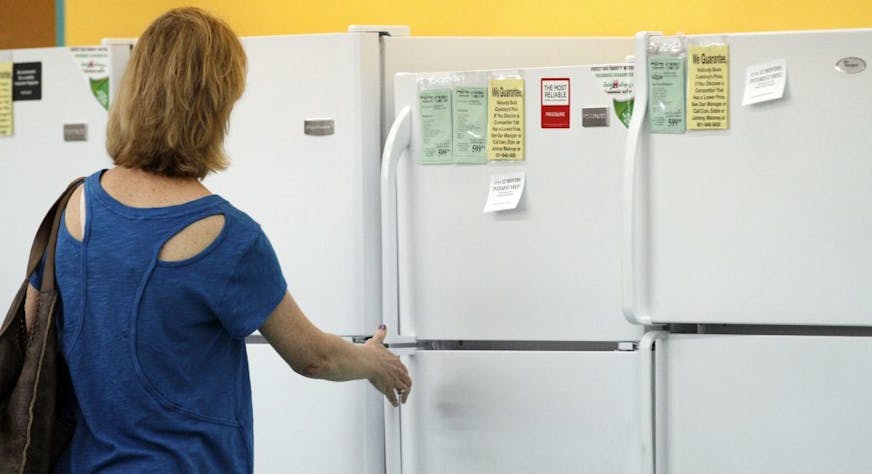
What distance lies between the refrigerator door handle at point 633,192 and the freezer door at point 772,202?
0.04 meters

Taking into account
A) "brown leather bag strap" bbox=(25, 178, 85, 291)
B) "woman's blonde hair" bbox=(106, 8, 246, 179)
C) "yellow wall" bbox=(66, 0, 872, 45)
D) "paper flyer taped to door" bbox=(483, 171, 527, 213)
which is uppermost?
"yellow wall" bbox=(66, 0, 872, 45)

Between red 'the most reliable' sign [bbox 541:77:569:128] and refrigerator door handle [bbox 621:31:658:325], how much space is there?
17 cm

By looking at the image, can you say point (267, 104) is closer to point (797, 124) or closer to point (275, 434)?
point (275, 434)

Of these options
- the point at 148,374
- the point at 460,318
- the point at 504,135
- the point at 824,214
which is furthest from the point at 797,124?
the point at 148,374

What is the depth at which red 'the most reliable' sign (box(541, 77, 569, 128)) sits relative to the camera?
2451 millimetres

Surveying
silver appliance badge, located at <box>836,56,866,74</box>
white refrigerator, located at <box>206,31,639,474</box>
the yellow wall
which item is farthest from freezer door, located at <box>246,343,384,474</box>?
the yellow wall

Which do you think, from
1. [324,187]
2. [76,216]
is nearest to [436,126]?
[324,187]

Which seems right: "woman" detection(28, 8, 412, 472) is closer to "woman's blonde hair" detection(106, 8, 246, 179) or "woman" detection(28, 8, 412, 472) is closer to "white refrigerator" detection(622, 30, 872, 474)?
"woman's blonde hair" detection(106, 8, 246, 179)

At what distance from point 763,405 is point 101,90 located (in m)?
1.66

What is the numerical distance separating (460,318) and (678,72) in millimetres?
696

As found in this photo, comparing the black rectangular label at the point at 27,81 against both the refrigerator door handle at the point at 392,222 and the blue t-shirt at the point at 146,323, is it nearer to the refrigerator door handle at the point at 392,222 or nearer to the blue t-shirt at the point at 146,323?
the refrigerator door handle at the point at 392,222

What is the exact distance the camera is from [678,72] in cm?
231

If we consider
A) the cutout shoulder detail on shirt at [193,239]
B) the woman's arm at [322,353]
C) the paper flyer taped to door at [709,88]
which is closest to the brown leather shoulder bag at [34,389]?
the cutout shoulder detail on shirt at [193,239]

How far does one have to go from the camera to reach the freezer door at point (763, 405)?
2.23 meters
